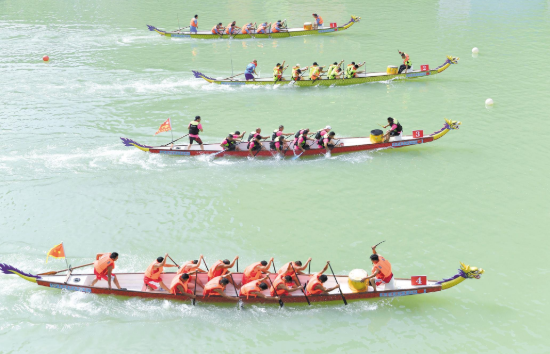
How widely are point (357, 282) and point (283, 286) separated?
185 centimetres

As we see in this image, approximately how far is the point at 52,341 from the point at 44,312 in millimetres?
1052

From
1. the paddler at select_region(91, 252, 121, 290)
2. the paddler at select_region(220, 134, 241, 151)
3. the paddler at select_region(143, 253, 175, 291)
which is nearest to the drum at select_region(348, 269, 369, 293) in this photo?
the paddler at select_region(143, 253, 175, 291)

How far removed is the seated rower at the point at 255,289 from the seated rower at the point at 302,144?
7820mm

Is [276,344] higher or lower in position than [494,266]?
lower

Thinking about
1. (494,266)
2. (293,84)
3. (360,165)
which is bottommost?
(494,266)

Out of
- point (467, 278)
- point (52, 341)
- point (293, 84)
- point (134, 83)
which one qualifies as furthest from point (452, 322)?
point (134, 83)

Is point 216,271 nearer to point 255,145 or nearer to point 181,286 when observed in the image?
point 181,286

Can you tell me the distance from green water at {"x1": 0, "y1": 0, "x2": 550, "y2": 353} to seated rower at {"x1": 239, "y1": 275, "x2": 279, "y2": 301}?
462 millimetres

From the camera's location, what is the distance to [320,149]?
62.6 feet

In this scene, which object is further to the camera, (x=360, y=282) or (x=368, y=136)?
(x=368, y=136)

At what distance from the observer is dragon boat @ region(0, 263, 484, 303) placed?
12.0 meters

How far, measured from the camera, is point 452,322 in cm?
1162

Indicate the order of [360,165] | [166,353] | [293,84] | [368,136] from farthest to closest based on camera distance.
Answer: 1. [293,84]
2. [368,136]
3. [360,165]
4. [166,353]

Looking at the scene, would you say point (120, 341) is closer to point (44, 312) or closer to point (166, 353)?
point (166, 353)
